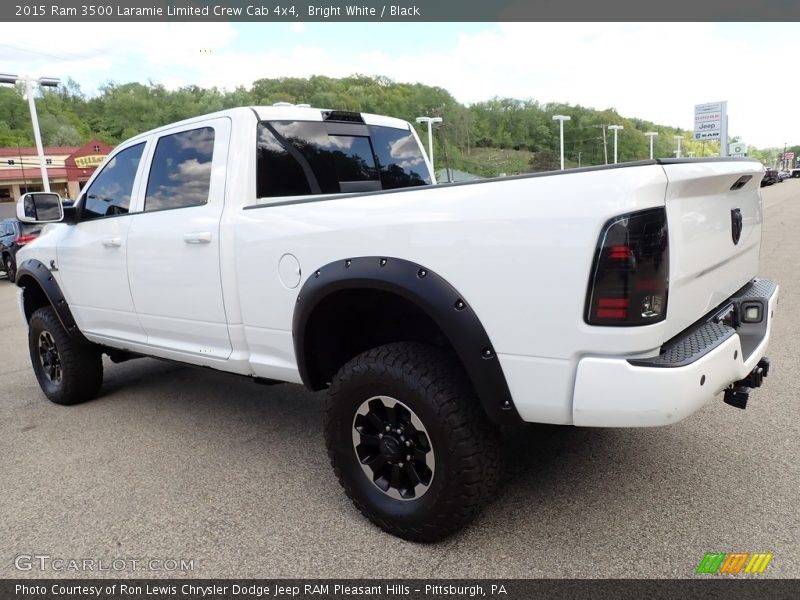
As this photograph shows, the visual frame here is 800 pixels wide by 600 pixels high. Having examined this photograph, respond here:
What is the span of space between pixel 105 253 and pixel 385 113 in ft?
166

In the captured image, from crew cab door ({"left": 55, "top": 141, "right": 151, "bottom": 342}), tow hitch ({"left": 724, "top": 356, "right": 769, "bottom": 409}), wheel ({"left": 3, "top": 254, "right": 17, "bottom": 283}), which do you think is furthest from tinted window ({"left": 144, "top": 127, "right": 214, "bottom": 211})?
wheel ({"left": 3, "top": 254, "right": 17, "bottom": 283})

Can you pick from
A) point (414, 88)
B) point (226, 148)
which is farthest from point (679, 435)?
point (414, 88)

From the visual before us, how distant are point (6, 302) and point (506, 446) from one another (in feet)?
39.3

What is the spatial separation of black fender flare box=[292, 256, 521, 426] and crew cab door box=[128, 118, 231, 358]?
109 cm

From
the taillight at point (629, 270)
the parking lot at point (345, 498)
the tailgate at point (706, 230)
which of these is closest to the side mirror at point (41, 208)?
the parking lot at point (345, 498)

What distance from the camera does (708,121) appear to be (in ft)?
135

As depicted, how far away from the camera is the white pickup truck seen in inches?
78.2

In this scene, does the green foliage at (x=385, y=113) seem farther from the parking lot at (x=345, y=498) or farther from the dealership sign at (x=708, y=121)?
the parking lot at (x=345, y=498)

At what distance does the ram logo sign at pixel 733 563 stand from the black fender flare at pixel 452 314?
93 centimetres

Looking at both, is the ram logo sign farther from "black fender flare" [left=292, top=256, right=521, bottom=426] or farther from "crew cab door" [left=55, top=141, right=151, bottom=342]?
"crew cab door" [left=55, top=141, right=151, bottom=342]

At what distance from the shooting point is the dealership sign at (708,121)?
40.5 m

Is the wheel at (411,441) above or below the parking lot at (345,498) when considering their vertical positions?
above

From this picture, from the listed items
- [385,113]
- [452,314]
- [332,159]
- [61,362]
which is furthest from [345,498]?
[385,113]

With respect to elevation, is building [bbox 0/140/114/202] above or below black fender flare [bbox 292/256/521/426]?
above
